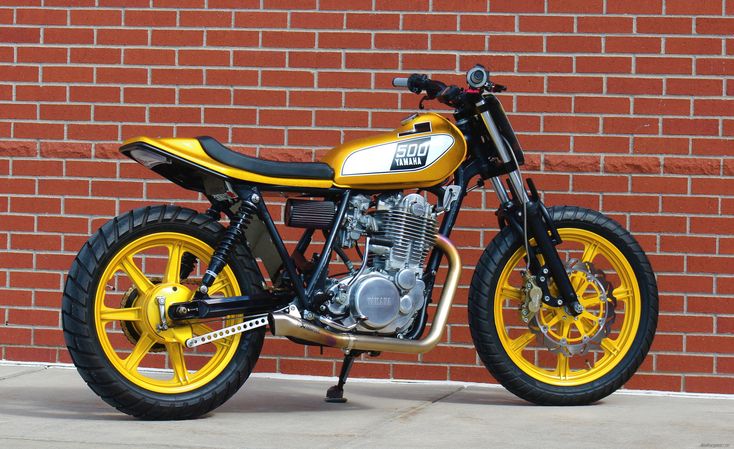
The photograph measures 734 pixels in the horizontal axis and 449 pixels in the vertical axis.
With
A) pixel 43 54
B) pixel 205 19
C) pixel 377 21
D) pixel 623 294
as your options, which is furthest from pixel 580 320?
pixel 43 54

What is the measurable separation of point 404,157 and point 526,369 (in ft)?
3.64

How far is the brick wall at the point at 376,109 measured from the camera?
631 centimetres

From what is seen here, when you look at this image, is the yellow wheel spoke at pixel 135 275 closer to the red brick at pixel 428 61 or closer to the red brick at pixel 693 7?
the red brick at pixel 428 61

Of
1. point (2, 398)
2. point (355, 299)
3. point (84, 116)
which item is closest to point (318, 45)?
point (84, 116)

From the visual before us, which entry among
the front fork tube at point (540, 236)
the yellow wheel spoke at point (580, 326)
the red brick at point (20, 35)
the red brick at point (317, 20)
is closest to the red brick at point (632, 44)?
the front fork tube at point (540, 236)

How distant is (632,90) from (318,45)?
1551 mm

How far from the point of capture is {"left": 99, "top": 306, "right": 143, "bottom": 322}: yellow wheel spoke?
512cm

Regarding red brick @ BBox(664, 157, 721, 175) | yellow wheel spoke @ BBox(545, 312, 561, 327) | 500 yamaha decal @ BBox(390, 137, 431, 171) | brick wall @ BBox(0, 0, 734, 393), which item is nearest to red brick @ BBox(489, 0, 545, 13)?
brick wall @ BBox(0, 0, 734, 393)

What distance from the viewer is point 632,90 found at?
6.34 metres

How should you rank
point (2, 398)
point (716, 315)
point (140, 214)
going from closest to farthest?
point (140, 214)
point (2, 398)
point (716, 315)

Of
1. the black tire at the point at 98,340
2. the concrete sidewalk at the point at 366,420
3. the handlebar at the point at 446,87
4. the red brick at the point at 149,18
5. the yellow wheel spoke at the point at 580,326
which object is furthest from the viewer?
the red brick at the point at 149,18

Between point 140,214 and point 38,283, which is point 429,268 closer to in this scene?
point 140,214

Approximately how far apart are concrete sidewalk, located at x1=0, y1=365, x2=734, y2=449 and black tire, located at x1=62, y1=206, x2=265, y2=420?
8 cm

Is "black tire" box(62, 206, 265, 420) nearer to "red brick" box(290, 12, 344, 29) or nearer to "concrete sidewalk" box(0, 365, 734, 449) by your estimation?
"concrete sidewalk" box(0, 365, 734, 449)
